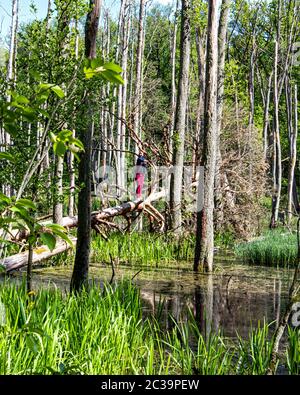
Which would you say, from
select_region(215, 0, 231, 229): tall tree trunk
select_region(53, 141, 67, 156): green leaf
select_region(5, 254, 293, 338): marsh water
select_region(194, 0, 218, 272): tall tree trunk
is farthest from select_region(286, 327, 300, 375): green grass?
select_region(215, 0, 231, 229): tall tree trunk

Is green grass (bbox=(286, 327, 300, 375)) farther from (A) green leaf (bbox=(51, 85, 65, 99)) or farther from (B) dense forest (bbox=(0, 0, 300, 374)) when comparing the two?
(A) green leaf (bbox=(51, 85, 65, 99))

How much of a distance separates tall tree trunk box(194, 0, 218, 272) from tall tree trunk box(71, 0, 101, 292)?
436 cm

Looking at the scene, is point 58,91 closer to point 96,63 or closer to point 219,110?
point 96,63

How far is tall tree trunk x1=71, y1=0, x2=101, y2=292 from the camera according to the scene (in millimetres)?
6887

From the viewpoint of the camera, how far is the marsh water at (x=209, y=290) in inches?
279

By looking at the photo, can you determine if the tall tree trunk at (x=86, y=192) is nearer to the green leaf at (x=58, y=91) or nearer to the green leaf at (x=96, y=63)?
the green leaf at (x=58, y=91)

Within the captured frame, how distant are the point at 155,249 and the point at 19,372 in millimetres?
8785

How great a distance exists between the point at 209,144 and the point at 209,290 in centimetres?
314

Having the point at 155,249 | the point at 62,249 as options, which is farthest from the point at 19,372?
the point at 155,249

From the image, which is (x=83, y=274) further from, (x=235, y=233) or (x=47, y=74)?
(x=235, y=233)

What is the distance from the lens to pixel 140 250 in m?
12.3
